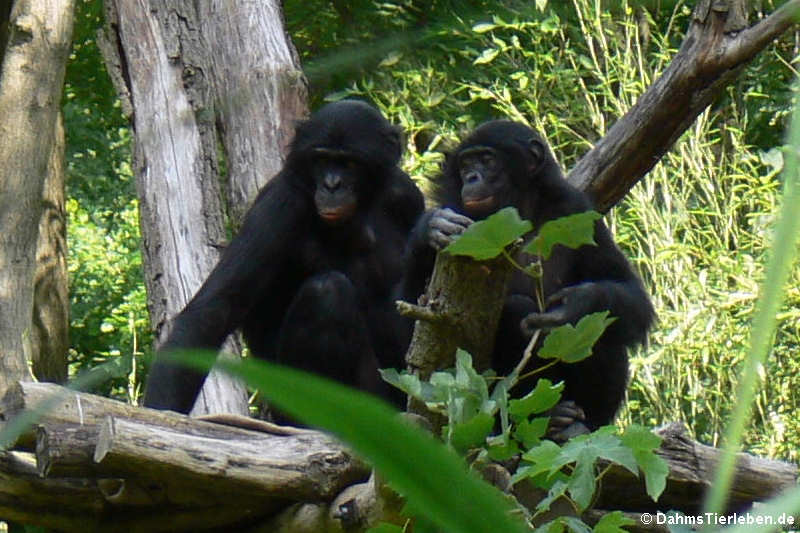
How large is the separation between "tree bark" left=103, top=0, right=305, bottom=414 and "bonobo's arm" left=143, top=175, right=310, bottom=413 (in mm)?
810

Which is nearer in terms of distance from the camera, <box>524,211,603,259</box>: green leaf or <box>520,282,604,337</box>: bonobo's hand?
<box>524,211,603,259</box>: green leaf

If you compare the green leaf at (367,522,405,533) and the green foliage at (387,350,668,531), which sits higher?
the green foliage at (387,350,668,531)

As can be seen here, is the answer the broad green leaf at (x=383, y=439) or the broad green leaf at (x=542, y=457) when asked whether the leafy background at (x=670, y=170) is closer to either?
the broad green leaf at (x=542, y=457)

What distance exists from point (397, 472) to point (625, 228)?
720 centimetres

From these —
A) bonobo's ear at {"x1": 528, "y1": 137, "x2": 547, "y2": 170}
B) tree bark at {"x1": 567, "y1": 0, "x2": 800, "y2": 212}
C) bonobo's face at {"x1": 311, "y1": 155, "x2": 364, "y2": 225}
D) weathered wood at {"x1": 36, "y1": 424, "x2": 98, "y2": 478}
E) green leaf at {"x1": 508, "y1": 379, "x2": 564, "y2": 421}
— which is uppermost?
tree bark at {"x1": 567, "y1": 0, "x2": 800, "y2": 212}

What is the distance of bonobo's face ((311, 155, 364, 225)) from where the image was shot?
4141mm

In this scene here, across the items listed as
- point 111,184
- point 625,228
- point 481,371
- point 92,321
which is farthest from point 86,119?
point 481,371

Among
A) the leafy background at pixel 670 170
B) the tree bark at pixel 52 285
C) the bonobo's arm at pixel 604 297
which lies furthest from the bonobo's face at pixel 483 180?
the tree bark at pixel 52 285

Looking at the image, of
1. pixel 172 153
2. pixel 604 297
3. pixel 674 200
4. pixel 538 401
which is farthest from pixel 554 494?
pixel 674 200

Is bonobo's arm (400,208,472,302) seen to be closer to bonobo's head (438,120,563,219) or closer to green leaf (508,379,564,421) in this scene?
green leaf (508,379,564,421)

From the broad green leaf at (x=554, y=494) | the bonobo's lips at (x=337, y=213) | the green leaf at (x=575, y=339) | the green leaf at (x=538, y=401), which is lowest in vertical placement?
the broad green leaf at (x=554, y=494)

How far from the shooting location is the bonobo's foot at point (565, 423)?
3549 mm

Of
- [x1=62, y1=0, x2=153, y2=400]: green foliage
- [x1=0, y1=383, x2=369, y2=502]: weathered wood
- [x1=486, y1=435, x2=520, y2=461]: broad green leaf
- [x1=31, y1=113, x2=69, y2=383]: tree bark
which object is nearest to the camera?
[x1=486, y1=435, x2=520, y2=461]: broad green leaf

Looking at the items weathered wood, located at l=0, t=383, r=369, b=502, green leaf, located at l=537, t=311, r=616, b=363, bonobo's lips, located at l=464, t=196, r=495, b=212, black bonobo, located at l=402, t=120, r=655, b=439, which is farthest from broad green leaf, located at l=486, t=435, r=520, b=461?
bonobo's lips, located at l=464, t=196, r=495, b=212
